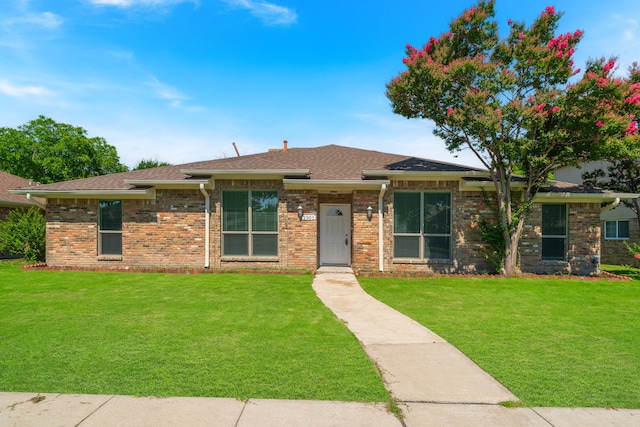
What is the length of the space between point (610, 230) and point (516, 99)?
13.2 metres

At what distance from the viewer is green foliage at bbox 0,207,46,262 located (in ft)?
43.0

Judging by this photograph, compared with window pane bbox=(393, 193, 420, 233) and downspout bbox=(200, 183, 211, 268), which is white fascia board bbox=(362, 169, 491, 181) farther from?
downspout bbox=(200, 183, 211, 268)

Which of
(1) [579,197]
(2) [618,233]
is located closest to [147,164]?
(1) [579,197]

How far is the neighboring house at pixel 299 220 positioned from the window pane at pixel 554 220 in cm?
3

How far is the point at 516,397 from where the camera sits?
129 inches

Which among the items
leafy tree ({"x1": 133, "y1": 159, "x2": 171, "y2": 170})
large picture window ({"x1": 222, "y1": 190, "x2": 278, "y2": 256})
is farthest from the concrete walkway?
leafy tree ({"x1": 133, "y1": 159, "x2": 171, "y2": 170})

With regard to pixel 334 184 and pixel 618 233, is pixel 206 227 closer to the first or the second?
pixel 334 184

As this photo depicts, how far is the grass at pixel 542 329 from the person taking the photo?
3492 millimetres

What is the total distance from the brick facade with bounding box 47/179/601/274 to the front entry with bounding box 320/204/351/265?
0.76 meters

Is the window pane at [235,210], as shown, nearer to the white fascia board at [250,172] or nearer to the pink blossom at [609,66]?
the white fascia board at [250,172]

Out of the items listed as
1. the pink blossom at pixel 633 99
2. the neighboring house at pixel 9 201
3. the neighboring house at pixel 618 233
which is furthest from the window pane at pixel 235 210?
the neighboring house at pixel 618 233

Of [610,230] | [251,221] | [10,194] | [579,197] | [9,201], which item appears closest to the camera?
[579,197]

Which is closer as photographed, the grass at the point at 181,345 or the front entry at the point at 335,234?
the grass at the point at 181,345

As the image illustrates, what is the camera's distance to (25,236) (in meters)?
13.1
